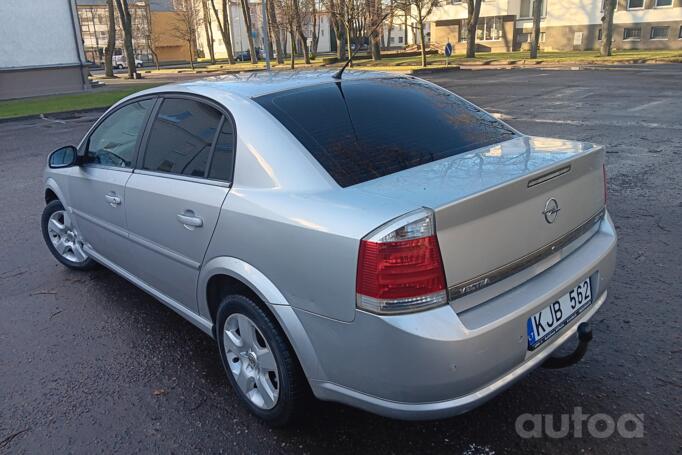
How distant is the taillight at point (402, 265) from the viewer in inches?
79.6

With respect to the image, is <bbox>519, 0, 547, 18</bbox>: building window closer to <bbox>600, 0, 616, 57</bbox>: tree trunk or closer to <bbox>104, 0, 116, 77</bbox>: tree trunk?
<bbox>600, 0, 616, 57</bbox>: tree trunk

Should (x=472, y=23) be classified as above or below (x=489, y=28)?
above

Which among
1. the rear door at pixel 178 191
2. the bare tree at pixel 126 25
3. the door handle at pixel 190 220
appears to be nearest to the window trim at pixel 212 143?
the rear door at pixel 178 191

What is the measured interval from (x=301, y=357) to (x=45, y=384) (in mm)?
1771

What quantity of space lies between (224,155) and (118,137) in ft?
4.75

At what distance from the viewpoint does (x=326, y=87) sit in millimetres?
3082

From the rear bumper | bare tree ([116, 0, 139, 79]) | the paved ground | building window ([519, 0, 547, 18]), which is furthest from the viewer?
building window ([519, 0, 547, 18])

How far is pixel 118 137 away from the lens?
383cm

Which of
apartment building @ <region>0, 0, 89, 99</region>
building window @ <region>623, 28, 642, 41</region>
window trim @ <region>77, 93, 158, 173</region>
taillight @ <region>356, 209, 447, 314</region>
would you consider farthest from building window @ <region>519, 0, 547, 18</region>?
taillight @ <region>356, 209, 447, 314</region>

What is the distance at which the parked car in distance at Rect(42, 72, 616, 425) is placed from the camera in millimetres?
2049

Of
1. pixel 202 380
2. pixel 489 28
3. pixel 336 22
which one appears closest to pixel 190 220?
pixel 202 380

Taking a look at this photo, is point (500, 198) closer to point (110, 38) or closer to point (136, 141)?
point (136, 141)

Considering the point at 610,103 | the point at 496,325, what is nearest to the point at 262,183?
the point at 496,325
